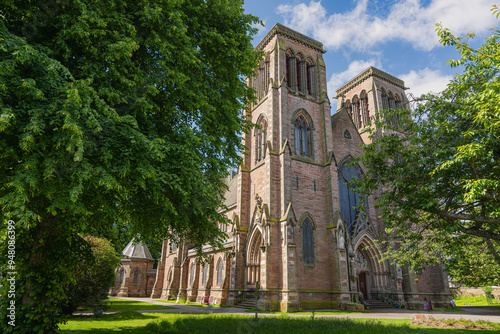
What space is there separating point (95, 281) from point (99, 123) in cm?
1212

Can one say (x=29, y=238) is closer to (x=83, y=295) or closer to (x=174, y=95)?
(x=174, y=95)

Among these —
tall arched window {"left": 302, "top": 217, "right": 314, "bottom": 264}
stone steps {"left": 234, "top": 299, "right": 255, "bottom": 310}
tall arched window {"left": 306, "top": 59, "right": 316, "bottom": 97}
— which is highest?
tall arched window {"left": 306, "top": 59, "right": 316, "bottom": 97}

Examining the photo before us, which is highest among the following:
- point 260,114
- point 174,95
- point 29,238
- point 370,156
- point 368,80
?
point 368,80

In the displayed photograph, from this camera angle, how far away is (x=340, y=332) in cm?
956

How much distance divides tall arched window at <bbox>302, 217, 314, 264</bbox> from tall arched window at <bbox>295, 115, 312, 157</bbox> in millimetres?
5962

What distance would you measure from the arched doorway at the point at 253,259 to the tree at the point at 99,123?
12.8m

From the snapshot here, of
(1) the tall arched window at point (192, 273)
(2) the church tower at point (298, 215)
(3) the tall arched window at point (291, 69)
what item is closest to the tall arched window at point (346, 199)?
(2) the church tower at point (298, 215)

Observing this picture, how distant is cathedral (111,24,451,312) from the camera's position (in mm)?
22500

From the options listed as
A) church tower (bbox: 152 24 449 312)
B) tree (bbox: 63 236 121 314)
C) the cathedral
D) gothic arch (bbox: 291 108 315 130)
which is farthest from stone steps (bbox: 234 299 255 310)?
gothic arch (bbox: 291 108 315 130)

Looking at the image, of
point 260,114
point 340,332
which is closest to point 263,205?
point 260,114

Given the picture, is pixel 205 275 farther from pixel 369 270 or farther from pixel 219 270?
pixel 369 270

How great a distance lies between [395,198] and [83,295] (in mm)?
15591

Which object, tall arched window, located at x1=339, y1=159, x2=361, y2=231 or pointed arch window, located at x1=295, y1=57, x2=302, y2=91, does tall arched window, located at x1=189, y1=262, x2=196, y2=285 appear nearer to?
tall arched window, located at x1=339, y1=159, x2=361, y2=231

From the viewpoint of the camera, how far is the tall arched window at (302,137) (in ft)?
88.4
